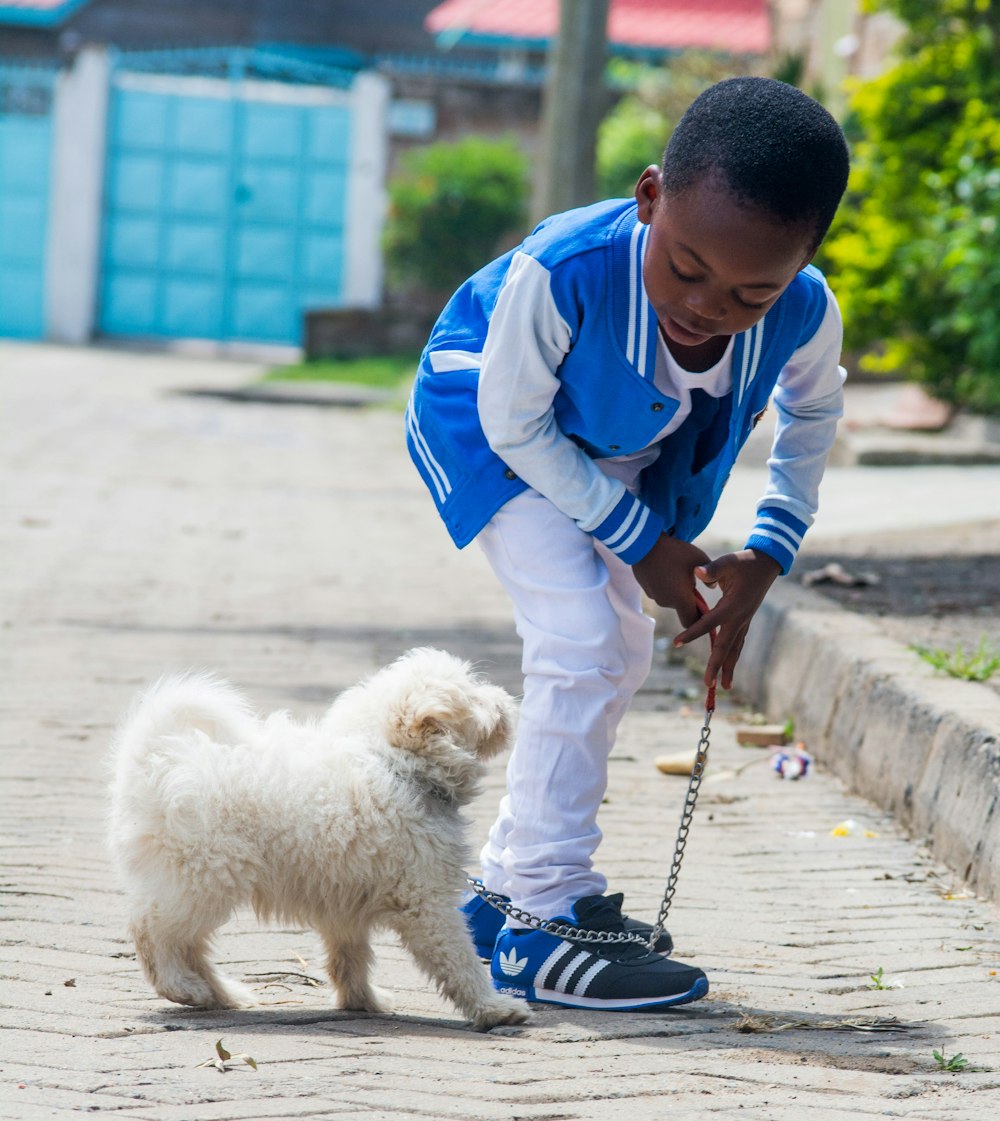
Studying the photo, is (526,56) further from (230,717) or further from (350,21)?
(230,717)

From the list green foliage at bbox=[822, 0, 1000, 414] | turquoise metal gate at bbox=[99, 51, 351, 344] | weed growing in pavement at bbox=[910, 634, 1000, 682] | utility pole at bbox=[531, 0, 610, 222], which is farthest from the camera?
turquoise metal gate at bbox=[99, 51, 351, 344]

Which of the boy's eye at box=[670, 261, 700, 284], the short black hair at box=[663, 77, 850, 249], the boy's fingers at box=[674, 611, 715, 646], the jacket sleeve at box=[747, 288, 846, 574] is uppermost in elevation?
the short black hair at box=[663, 77, 850, 249]

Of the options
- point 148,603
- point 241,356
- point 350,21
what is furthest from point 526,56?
point 148,603

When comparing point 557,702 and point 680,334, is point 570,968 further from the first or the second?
point 680,334

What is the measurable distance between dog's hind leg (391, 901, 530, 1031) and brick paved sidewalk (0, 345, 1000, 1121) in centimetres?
6

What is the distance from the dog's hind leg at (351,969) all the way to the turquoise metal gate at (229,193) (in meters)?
20.3

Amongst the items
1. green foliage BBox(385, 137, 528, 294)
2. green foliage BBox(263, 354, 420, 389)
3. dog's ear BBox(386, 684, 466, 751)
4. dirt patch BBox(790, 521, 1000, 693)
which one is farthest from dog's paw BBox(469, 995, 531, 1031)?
green foliage BBox(385, 137, 528, 294)

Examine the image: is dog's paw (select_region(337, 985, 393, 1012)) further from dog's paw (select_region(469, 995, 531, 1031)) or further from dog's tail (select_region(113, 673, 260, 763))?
dog's tail (select_region(113, 673, 260, 763))

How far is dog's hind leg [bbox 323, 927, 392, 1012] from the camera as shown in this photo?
317 centimetres

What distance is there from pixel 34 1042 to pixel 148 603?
4.83 meters

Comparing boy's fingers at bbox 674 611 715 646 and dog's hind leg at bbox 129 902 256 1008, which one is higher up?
boy's fingers at bbox 674 611 715 646

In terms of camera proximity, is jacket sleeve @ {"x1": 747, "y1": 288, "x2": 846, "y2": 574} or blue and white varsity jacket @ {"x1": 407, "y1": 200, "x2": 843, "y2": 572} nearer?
blue and white varsity jacket @ {"x1": 407, "y1": 200, "x2": 843, "y2": 572}

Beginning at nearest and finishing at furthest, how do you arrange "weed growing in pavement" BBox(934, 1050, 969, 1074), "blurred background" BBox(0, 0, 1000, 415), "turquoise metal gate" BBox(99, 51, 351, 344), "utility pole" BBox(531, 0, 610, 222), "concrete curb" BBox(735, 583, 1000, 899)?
"weed growing in pavement" BBox(934, 1050, 969, 1074) → "concrete curb" BBox(735, 583, 1000, 899) → "utility pole" BBox(531, 0, 610, 222) → "blurred background" BBox(0, 0, 1000, 415) → "turquoise metal gate" BBox(99, 51, 351, 344)

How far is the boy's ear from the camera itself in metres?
3.13
